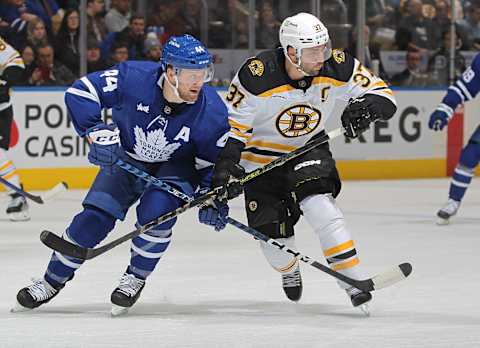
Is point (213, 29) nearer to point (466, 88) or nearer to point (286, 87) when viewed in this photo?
point (466, 88)

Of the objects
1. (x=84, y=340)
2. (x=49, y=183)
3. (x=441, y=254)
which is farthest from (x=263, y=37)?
(x=84, y=340)

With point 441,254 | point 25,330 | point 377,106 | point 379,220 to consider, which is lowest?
point 379,220

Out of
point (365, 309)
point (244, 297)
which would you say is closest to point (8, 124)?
point (244, 297)

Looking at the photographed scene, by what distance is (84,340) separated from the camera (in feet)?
13.8

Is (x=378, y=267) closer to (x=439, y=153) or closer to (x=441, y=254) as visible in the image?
(x=441, y=254)

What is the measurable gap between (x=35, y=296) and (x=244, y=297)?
2.83 feet

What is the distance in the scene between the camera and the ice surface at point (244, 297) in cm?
428

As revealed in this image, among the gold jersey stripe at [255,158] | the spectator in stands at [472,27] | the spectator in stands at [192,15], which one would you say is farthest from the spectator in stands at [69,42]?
the gold jersey stripe at [255,158]

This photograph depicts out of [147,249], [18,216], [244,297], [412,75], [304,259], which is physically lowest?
[412,75]

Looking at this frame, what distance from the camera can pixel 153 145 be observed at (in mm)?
4613

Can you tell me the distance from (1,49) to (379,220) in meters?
2.43

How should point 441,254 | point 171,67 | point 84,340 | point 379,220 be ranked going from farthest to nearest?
point 379,220 → point 441,254 → point 171,67 → point 84,340

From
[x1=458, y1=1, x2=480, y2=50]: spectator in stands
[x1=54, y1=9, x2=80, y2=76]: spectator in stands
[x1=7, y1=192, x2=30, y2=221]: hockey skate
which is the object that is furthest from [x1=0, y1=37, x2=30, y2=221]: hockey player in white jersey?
[x1=458, y1=1, x2=480, y2=50]: spectator in stands

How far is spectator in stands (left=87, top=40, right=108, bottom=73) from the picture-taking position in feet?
32.7
